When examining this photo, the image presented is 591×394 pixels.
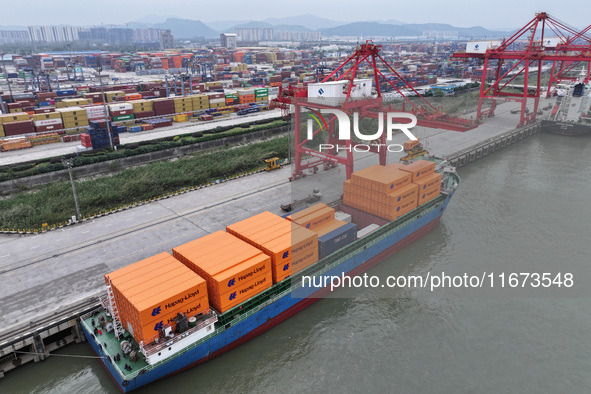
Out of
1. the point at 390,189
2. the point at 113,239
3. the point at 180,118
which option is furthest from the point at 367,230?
the point at 180,118

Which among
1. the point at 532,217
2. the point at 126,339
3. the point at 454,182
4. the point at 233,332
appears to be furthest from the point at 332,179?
the point at 126,339

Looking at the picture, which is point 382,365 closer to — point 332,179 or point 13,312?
point 13,312

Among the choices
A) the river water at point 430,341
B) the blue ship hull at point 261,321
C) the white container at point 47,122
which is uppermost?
the white container at point 47,122

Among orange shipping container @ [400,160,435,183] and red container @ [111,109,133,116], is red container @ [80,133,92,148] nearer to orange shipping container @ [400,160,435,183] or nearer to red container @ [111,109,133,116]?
red container @ [111,109,133,116]

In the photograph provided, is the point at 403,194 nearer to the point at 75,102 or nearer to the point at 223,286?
the point at 223,286

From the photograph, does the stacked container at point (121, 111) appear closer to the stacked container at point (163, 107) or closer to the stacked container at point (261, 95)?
the stacked container at point (163, 107)

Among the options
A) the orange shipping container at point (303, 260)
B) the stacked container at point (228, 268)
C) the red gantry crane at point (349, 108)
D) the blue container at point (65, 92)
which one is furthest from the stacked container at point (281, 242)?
the blue container at point (65, 92)

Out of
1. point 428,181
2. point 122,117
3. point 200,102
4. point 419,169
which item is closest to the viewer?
point 428,181
